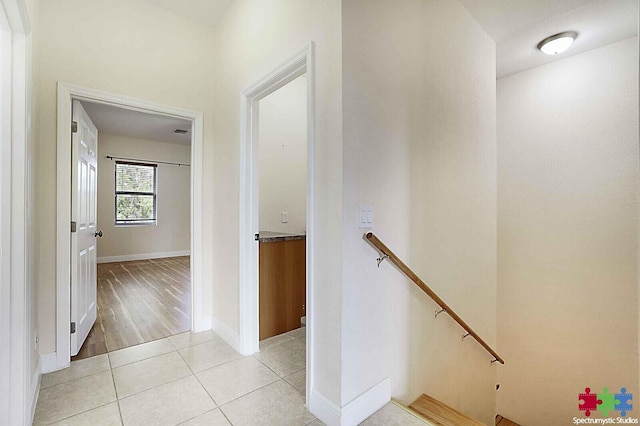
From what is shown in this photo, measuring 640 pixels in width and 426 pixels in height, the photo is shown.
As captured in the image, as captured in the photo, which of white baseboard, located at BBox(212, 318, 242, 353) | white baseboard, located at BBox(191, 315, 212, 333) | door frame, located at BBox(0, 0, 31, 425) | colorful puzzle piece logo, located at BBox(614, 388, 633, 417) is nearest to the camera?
door frame, located at BBox(0, 0, 31, 425)

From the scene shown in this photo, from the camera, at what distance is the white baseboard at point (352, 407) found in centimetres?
157

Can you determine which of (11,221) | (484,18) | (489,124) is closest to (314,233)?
(11,221)

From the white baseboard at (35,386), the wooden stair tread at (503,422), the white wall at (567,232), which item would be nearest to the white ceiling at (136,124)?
the white baseboard at (35,386)

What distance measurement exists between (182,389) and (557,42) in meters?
4.35

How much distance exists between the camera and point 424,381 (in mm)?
2105

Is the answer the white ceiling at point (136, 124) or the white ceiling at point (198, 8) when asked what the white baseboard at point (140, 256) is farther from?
the white ceiling at point (198, 8)

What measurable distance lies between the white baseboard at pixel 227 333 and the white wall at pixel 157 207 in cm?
501

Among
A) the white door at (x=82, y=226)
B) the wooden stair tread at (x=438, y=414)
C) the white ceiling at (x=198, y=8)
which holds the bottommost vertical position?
the wooden stair tread at (x=438, y=414)

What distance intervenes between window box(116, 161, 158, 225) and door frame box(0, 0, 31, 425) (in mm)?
5706

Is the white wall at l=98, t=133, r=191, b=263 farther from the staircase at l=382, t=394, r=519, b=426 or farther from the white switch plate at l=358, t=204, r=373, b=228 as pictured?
the staircase at l=382, t=394, r=519, b=426

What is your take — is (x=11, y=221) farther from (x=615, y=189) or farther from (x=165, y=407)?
(x=615, y=189)

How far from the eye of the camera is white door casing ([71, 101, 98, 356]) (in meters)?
2.33

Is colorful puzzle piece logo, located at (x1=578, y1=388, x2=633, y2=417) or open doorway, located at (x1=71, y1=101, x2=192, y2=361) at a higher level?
open doorway, located at (x1=71, y1=101, x2=192, y2=361)

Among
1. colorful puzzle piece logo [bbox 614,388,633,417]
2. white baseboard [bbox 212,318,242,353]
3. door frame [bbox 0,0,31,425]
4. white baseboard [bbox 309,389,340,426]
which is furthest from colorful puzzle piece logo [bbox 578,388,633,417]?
door frame [bbox 0,0,31,425]
